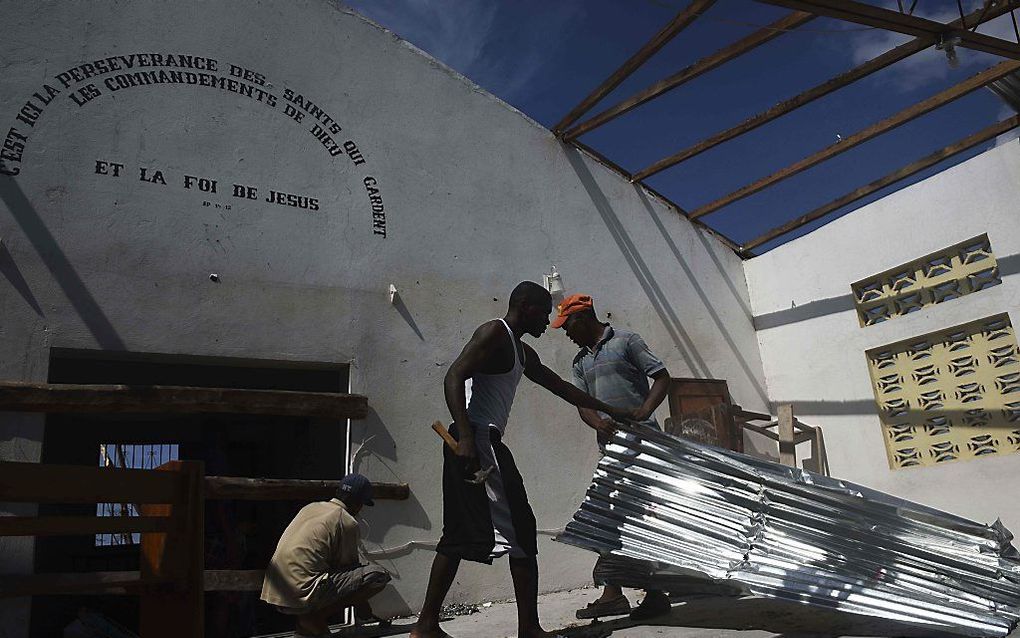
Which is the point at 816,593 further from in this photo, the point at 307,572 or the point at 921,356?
the point at 921,356

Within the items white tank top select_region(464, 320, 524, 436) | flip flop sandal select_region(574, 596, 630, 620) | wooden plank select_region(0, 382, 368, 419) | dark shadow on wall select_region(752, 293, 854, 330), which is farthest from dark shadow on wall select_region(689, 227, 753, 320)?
white tank top select_region(464, 320, 524, 436)

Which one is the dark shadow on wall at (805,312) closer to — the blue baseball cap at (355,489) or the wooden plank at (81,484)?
the blue baseball cap at (355,489)

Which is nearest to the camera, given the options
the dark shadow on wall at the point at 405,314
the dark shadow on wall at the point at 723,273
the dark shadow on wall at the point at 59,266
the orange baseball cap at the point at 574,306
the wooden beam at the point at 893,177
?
the orange baseball cap at the point at 574,306

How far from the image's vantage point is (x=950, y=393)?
6984 mm

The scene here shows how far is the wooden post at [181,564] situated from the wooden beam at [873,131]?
6.85m

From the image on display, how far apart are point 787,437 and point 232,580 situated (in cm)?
544

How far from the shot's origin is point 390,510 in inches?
218

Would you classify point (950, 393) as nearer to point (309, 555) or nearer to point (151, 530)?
point (309, 555)

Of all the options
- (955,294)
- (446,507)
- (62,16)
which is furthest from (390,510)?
(955,294)

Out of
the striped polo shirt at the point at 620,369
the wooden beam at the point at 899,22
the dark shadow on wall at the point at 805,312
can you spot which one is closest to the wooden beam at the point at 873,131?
the wooden beam at the point at 899,22

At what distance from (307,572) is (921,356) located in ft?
19.2

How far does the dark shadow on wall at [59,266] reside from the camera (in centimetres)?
491

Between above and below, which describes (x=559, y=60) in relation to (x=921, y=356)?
above

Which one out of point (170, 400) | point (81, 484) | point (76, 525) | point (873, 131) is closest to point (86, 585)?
point (76, 525)
